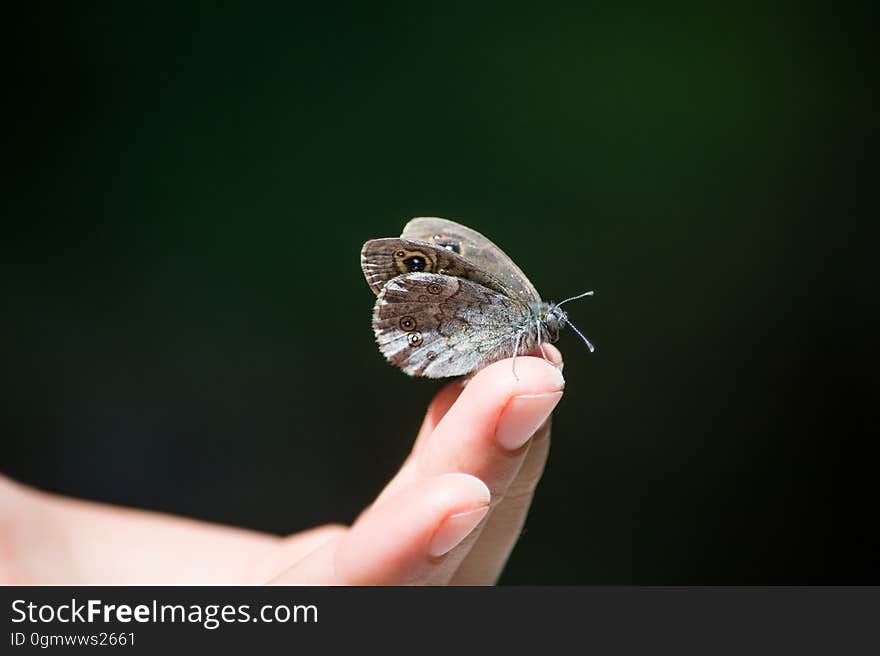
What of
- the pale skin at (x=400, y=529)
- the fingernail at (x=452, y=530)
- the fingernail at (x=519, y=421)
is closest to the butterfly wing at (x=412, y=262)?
the pale skin at (x=400, y=529)

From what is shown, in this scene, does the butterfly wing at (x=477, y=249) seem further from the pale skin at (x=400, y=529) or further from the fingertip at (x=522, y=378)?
the fingertip at (x=522, y=378)

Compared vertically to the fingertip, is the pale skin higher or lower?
lower

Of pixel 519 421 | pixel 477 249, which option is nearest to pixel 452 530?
pixel 519 421

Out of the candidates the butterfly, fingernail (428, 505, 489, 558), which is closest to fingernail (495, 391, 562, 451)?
fingernail (428, 505, 489, 558)

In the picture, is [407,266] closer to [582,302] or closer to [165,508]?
[582,302]

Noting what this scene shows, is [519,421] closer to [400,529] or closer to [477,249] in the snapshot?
[400,529]

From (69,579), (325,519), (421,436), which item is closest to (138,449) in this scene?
(325,519)

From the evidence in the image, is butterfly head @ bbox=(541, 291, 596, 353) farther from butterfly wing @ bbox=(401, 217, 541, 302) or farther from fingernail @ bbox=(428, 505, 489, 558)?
fingernail @ bbox=(428, 505, 489, 558)
